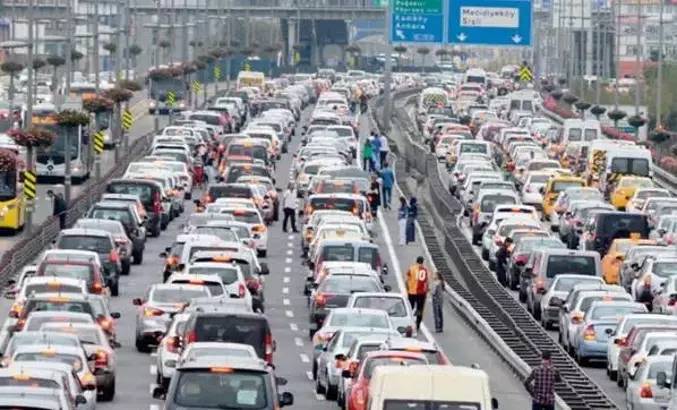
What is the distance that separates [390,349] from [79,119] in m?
46.7

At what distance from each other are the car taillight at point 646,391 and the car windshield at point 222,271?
43.4ft

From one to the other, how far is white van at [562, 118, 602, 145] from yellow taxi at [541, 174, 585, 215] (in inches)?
921

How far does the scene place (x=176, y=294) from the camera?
1800 inches

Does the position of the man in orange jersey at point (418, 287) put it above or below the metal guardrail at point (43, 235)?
above

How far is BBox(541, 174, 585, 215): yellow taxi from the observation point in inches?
3009

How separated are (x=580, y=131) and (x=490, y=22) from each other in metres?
6.59

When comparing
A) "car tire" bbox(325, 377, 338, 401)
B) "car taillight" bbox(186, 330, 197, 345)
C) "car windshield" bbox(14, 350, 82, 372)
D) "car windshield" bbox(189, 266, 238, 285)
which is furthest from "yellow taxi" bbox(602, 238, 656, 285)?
"car windshield" bbox(14, 350, 82, 372)

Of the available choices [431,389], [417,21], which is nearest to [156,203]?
[417,21]

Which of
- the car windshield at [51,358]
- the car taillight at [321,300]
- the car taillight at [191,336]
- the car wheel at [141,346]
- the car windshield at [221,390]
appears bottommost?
the car wheel at [141,346]

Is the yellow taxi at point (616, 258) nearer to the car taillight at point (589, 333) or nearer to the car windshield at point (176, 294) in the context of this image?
the car taillight at point (589, 333)

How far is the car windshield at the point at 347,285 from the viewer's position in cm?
4869

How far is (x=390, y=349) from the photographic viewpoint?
35000 millimetres

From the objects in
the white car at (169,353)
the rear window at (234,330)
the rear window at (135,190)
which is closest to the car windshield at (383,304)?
the white car at (169,353)

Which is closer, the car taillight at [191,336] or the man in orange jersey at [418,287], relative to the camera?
the car taillight at [191,336]
